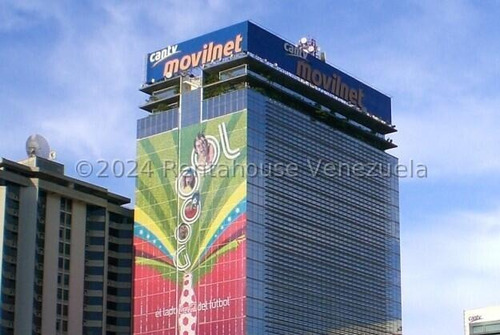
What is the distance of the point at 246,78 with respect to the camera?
595 feet

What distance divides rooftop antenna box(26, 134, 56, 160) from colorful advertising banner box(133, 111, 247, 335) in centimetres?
1530

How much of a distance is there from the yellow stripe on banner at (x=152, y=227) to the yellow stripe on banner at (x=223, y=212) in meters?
6.87

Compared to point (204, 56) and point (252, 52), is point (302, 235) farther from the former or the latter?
point (204, 56)

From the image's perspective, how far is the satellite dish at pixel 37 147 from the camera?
627 feet

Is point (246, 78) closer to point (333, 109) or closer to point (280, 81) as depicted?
point (280, 81)

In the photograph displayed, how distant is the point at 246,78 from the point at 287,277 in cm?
3159

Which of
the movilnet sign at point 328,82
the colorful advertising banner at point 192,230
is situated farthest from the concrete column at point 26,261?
the movilnet sign at point 328,82

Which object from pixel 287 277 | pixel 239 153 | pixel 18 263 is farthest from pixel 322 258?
pixel 18 263

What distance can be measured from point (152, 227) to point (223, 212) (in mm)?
16433

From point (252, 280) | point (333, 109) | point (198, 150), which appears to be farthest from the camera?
point (333, 109)

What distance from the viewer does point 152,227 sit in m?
189

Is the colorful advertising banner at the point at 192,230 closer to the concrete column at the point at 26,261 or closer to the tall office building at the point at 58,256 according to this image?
the tall office building at the point at 58,256

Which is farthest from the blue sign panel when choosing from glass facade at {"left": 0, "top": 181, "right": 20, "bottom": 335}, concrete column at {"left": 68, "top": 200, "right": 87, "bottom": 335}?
glass facade at {"left": 0, "top": 181, "right": 20, "bottom": 335}

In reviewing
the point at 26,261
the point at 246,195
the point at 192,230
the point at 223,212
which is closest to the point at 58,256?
the point at 26,261
